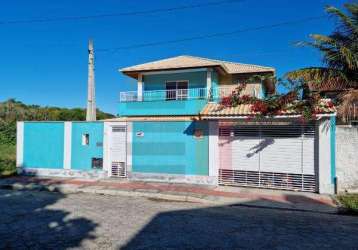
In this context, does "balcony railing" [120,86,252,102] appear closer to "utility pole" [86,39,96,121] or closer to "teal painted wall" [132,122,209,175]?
"utility pole" [86,39,96,121]

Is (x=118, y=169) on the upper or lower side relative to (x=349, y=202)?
upper

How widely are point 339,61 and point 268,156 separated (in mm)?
4966

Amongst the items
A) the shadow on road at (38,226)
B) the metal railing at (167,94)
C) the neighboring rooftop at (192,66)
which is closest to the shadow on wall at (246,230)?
the shadow on road at (38,226)

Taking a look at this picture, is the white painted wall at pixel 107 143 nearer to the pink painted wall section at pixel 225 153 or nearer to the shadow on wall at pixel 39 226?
the shadow on wall at pixel 39 226

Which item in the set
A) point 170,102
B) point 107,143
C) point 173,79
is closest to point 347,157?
point 170,102

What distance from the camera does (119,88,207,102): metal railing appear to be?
691 inches

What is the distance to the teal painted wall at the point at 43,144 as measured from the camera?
14070 millimetres

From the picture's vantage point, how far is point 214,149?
12.1 meters

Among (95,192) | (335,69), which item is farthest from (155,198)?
(335,69)

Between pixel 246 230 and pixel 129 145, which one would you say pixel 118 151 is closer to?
pixel 129 145

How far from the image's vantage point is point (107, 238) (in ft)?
19.8

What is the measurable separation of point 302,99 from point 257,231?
639 centimetres

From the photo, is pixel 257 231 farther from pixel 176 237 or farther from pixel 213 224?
pixel 176 237

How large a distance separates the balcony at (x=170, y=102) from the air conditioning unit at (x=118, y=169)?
13.9ft
